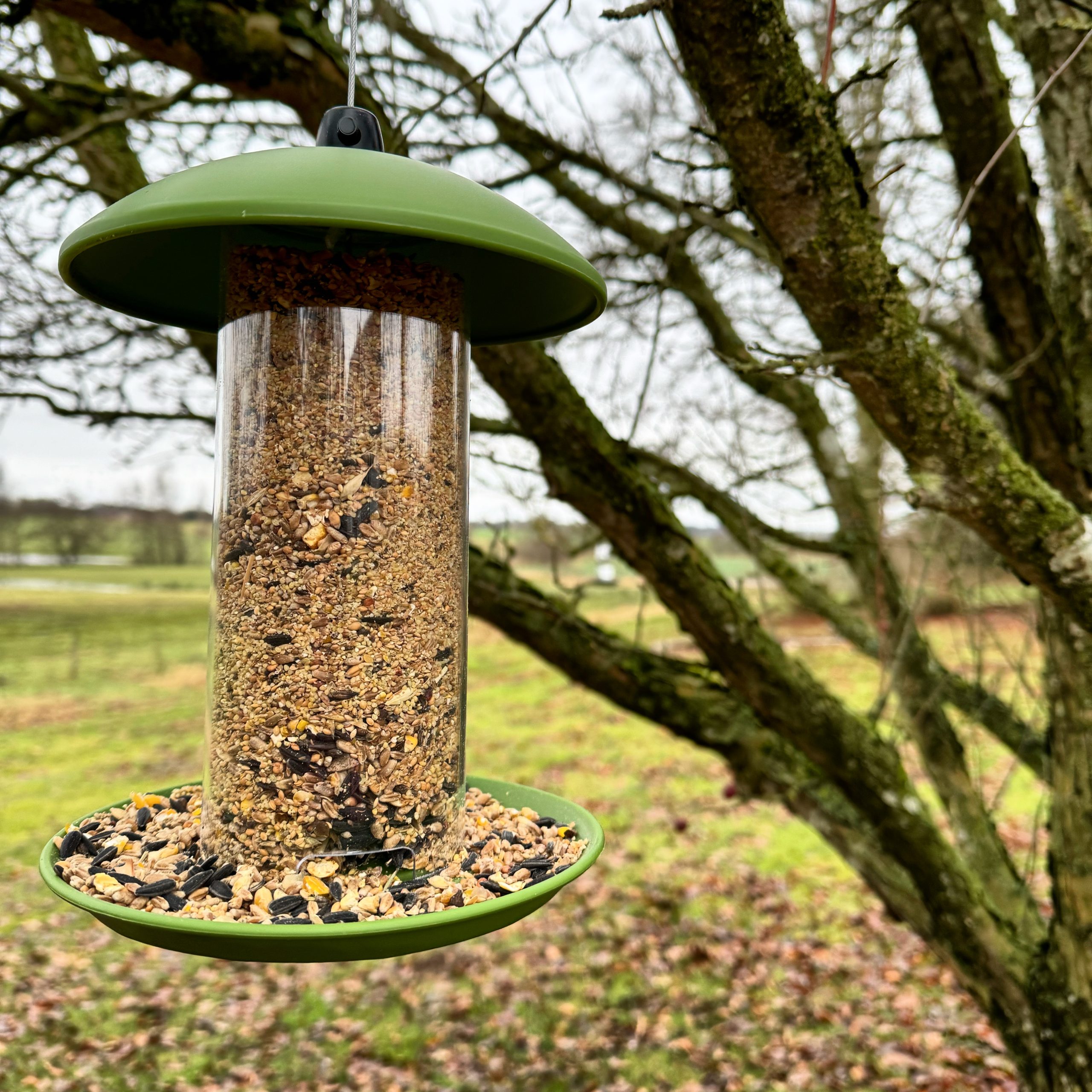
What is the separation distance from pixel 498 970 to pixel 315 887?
6.08 metres

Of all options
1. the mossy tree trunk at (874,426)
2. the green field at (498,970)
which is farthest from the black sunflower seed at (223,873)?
the green field at (498,970)

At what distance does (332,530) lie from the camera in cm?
173

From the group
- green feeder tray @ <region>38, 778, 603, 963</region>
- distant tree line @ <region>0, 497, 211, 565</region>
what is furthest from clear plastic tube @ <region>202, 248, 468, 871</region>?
distant tree line @ <region>0, 497, 211, 565</region>

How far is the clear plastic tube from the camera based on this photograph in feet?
5.60

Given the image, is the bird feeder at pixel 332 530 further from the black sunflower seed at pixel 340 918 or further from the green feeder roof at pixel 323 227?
the black sunflower seed at pixel 340 918

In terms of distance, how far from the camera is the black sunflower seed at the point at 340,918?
56.4 inches

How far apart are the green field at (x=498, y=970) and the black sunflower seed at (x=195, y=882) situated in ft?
9.88

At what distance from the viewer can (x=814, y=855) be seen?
895cm

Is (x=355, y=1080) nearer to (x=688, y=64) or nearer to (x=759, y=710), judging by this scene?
(x=759, y=710)

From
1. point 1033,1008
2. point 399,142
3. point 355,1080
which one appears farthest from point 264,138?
point 355,1080

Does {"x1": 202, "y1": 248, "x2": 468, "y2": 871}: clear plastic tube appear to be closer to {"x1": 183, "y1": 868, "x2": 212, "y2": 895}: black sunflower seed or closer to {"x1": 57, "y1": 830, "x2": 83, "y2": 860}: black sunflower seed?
{"x1": 183, "y1": 868, "x2": 212, "y2": 895}: black sunflower seed

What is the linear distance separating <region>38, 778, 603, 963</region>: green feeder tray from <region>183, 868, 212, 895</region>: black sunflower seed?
0.13 meters

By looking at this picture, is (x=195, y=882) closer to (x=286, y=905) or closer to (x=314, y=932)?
(x=286, y=905)

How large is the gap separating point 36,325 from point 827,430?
3753mm
